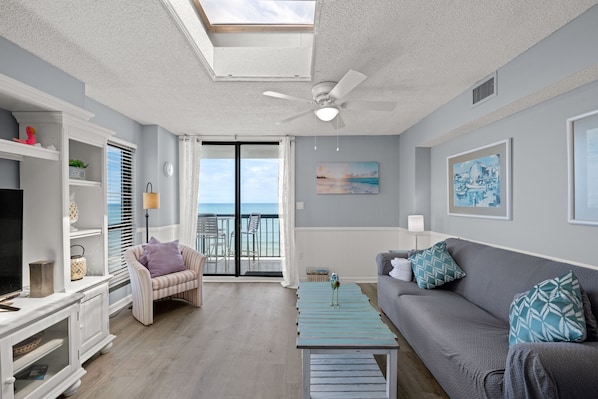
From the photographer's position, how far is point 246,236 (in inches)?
238

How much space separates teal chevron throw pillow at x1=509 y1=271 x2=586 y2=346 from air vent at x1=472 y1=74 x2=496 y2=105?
160 centimetres

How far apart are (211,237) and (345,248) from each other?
2.64 metres

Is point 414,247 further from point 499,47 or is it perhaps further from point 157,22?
point 157,22

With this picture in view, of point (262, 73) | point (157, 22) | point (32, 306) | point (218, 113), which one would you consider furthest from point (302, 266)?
point (157, 22)

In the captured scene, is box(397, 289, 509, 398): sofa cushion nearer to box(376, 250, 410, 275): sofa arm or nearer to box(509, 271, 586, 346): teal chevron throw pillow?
box(509, 271, 586, 346): teal chevron throw pillow

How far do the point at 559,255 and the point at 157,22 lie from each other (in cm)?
326

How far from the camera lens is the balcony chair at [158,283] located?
11.3 ft

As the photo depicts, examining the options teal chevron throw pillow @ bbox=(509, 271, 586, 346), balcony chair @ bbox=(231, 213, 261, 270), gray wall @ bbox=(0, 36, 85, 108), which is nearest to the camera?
teal chevron throw pillow @ bbox=(509, 271, 586, 346)

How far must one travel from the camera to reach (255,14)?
2516 mm

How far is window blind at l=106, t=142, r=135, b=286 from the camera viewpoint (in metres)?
3.81

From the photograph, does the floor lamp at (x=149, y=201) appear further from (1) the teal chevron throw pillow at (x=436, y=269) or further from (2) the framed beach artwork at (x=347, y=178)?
(1) the teal chevron throw pillow at (x=436, y=269)

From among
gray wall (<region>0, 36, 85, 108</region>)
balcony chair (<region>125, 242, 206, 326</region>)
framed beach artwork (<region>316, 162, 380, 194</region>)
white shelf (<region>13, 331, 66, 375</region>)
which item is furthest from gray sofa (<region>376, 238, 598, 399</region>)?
gray wall (<region>0, 36, 85, 108</region>)

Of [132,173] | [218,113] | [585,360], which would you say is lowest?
[585,360]

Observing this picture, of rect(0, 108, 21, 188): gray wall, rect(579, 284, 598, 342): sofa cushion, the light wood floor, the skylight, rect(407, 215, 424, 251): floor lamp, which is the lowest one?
the light wood floor
